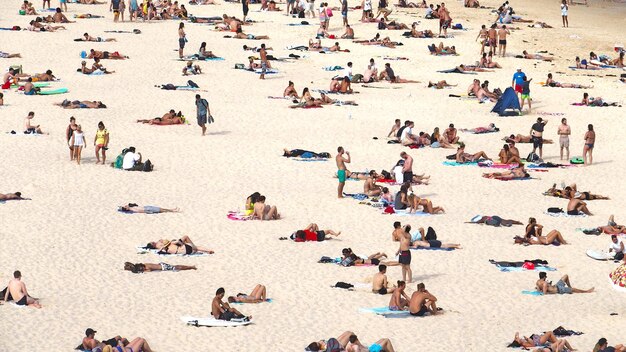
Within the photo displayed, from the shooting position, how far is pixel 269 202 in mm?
32969

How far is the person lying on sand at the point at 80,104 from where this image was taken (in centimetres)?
4269

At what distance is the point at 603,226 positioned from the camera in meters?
30.9

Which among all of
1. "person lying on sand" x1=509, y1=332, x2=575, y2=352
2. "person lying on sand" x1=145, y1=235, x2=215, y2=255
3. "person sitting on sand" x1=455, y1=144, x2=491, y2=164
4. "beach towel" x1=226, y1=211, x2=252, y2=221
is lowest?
"person lying on sand" x1=509, y1=332, x2=575, y2=352

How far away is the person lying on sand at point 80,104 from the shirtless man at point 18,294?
18.8 m

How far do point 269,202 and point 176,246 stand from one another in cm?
533

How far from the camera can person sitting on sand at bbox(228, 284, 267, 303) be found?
25.0 metres

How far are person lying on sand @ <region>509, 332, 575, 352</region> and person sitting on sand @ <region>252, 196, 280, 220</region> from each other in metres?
9.25

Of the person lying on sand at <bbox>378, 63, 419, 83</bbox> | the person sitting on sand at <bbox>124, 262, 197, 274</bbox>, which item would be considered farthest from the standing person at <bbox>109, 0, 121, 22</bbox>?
the person sitting on sand at <bbox>124, 262, 197, 274</bbox>

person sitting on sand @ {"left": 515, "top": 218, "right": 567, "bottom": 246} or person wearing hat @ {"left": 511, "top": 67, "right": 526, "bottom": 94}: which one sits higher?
person wearing hat @ {"left": 511, "top": 67, "right": 526, "bottom": 94}

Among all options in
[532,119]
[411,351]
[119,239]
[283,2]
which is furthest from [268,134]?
[283,2]

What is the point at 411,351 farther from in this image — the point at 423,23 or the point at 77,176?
the point at 423,23

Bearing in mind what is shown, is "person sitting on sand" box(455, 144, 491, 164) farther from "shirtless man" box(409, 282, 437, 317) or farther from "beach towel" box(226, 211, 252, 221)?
"shirtless man" box(409, 282, 437, 317)

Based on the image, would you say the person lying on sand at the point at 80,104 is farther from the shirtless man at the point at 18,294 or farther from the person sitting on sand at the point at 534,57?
the shirtless man at the point at 18,294

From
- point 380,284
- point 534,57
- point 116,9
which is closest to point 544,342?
point 380,284
